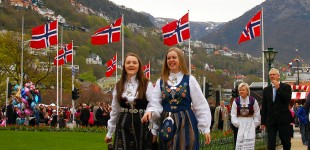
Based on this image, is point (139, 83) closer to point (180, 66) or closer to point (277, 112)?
point (180, 66)

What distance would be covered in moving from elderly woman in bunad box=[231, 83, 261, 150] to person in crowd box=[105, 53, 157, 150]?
455 centimetres

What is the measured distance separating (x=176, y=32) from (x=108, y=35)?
4.84m

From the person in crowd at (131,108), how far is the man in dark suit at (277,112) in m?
3.99

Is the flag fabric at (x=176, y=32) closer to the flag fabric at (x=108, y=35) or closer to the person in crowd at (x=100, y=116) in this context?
the flag fabric at (x=108, y=35)

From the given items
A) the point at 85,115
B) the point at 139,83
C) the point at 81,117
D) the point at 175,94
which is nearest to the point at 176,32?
the point at 85,115

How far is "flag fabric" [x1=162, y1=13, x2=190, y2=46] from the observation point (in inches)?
1156

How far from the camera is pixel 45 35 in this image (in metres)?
35.4

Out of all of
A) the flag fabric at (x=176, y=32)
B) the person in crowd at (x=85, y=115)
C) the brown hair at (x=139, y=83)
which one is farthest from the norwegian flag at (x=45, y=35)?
the brown hair at (x=139, y=83)

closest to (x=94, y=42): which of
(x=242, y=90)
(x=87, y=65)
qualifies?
(x=242, y=90)

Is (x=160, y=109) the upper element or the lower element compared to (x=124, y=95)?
lower

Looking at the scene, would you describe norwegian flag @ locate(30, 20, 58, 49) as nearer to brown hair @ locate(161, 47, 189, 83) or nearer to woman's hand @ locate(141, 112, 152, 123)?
brown hair @ locate(161, 47, 189, 83)

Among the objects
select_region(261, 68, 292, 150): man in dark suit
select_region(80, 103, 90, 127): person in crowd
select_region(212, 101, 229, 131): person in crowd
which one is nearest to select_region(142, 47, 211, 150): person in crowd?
select_region(261, 68, 292, 150): man in dark suit

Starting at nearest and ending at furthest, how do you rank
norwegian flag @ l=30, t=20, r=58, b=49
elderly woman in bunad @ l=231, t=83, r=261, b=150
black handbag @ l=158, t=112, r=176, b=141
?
1. black handbag @ l=158, t=112, r=176, b=141
2. elderly woman in bunad @ l=231, t=83, r=261, b=150
3. norwegian flag @ l=30, t=20, r=58, b=49

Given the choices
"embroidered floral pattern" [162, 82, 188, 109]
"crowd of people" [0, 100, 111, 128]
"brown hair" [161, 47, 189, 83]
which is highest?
"brown hair" [161, 47, 189, 83]
